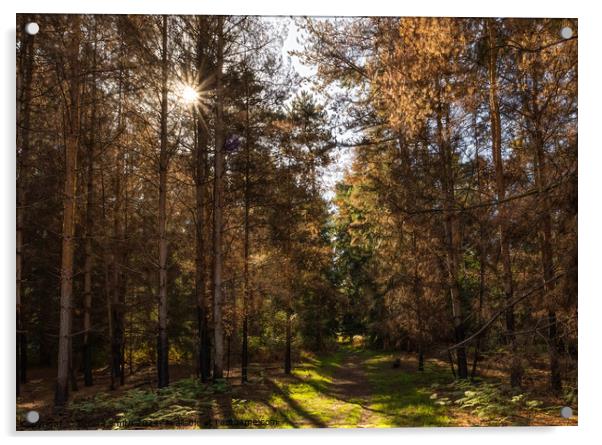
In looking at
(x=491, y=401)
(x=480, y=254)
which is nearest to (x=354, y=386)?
(x=491, y=401)

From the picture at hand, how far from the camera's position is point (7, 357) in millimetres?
4598

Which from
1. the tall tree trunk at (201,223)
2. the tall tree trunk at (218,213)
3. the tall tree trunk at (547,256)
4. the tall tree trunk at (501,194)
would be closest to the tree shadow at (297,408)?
the tall tree trunk at (218,213)

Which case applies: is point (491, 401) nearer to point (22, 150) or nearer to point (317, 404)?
point (317, 404)

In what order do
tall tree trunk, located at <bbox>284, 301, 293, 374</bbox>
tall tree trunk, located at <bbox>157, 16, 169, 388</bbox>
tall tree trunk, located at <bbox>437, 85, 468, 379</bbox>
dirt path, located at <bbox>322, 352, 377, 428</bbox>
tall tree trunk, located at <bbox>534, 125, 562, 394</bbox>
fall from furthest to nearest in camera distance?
tall tree trunk, located at <bbox>284, 301, 293, 374</bbox> < tall tree trunk, located at <bbox>157, 16, 169, 388</bbox> < tall tree trunk, located at <bbox>437, 85, 468, 379</bbox> < dirt path, located at <bbox>322, 352, 377, 428</bbox> < tall tree trunk, located at <bbox>534, 125, 562, 394</bbox>

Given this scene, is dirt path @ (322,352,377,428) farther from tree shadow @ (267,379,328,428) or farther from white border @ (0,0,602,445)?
tree shadow @ (267,379,328,428)

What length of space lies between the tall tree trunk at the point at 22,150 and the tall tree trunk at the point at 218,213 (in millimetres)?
2332

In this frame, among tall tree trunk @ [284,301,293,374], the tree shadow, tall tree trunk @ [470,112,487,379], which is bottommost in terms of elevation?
the tree shadow

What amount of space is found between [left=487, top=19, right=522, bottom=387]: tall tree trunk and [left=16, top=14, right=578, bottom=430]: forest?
0.03m

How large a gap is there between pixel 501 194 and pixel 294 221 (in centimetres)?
298

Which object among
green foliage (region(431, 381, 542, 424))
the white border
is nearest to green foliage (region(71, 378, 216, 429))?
the white border

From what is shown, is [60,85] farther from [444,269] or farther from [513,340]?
[513,340]

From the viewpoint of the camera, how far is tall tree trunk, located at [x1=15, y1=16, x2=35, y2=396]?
4625 millimetres
